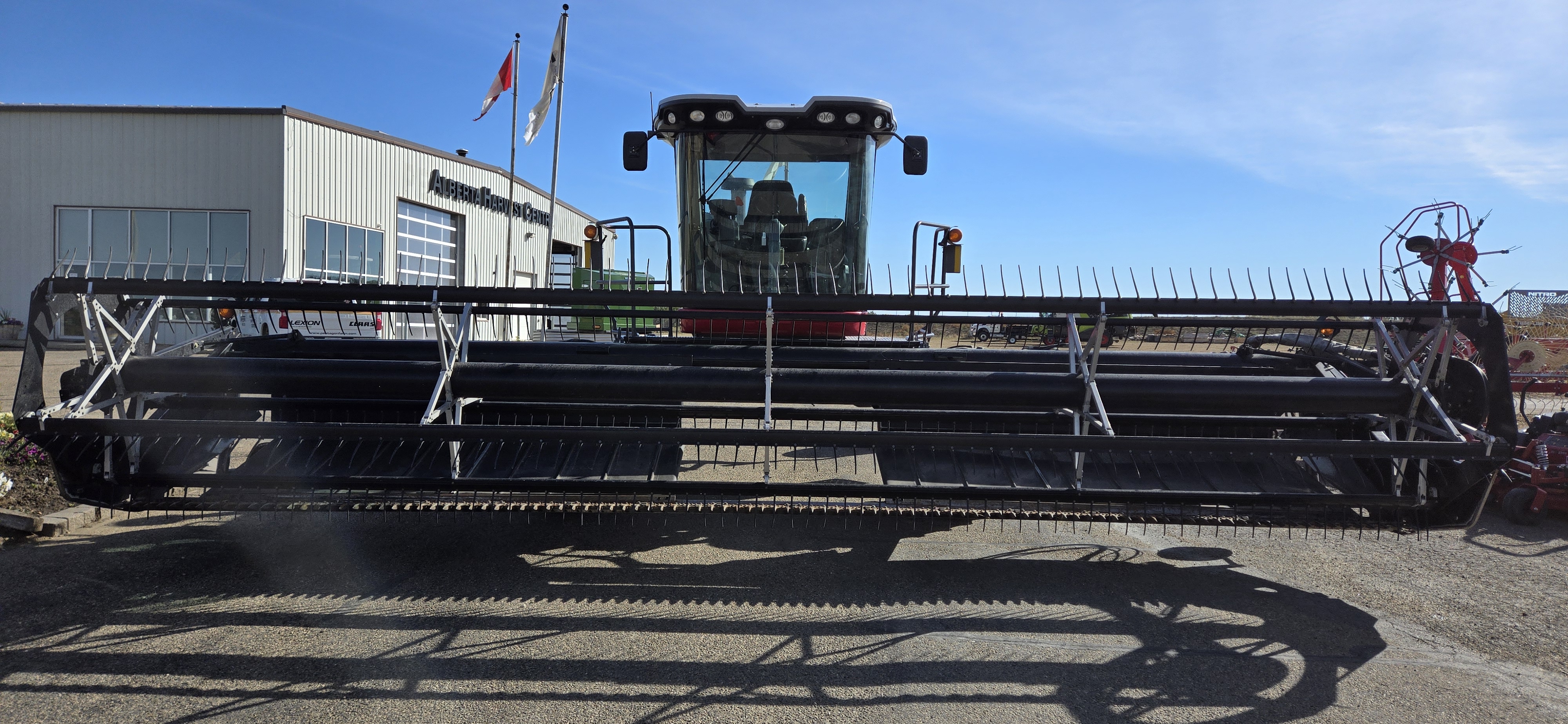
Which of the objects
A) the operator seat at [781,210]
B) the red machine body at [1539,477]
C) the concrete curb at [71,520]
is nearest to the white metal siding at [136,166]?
the concrete curb at [71,520]

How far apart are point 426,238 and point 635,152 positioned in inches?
762

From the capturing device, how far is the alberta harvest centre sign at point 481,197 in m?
22.9

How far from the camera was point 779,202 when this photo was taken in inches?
250

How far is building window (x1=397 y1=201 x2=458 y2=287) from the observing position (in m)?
21.9

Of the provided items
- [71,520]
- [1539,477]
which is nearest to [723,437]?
[71,520]

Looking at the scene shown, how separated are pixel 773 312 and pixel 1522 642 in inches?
138

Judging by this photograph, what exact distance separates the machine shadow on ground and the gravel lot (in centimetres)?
2

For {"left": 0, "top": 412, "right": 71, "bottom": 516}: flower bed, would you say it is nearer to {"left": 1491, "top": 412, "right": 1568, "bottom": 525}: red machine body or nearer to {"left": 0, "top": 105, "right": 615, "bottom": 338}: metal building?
{"left": 1491, "top": 412, "right": 1568, "bottom": 525}: red machine body

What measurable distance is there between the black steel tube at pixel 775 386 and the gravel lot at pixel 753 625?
3.05 ft

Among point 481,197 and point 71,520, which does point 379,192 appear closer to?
point 481,197

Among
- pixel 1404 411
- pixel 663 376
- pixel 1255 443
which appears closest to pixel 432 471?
pixel 663 376

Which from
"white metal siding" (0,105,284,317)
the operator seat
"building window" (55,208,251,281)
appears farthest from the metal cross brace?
"building window" (55,208,251,281)

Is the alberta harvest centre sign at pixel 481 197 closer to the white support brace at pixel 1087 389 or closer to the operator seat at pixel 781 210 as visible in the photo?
the operator seat at pixel 781 210

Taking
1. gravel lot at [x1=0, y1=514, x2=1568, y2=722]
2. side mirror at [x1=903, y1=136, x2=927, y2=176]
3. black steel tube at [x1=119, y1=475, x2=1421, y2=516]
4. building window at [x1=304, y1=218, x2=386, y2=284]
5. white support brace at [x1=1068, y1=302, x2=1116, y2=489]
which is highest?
building window at [x1=304, y1=218, x2=386, y2=284]
